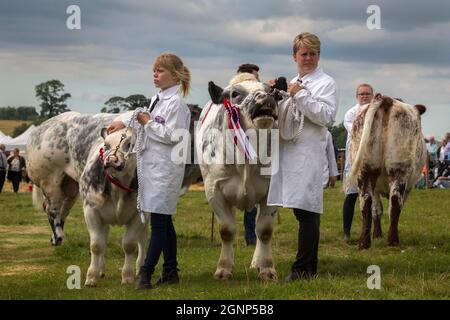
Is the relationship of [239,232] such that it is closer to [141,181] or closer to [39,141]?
[39,141]

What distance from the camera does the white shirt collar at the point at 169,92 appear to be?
694 centimetres

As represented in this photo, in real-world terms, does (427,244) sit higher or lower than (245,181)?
lower

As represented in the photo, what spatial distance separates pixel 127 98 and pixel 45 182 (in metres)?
2.76

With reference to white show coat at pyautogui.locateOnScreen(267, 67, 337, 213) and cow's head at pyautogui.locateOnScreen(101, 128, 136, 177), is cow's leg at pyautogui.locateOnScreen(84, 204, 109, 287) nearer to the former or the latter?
cow's head at pyautogui.locateOnScreen(101, 128, 136, 177)

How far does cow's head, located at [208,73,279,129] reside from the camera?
677 cm

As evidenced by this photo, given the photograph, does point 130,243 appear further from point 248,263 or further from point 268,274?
point 248,263

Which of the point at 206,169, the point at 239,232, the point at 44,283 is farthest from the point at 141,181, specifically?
the point at 239,232

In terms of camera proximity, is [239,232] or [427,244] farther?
[239,232]

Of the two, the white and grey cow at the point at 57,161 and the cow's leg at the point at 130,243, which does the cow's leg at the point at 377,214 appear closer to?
the white and grey cow at the point at 57,161

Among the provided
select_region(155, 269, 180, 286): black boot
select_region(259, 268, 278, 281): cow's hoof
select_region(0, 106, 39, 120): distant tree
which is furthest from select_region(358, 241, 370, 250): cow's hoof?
select_region(0, 106, 39, 120): distant tree

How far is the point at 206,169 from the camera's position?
25.5 ft

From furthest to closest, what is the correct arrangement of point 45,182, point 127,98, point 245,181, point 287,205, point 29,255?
point 45,182 → point 29,255 → point 127,98 → point 245,181 → point 287,205

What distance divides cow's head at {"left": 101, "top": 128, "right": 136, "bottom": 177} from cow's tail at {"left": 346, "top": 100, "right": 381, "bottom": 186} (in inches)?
129
